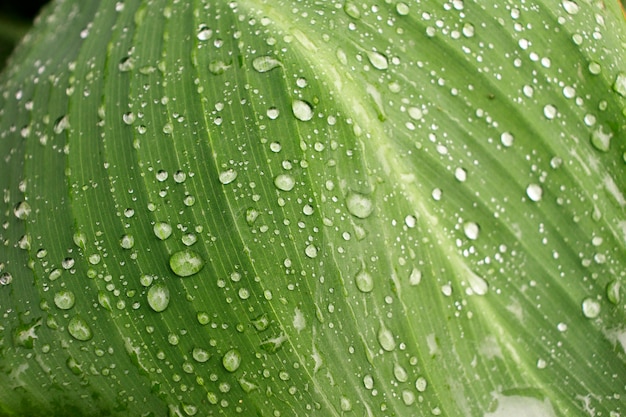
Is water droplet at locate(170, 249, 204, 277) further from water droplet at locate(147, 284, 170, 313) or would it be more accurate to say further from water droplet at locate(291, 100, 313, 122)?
water droplet at locate(291, 100, 313, 122)

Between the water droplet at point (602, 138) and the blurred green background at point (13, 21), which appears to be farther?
the blurred green background at point (13, 21)

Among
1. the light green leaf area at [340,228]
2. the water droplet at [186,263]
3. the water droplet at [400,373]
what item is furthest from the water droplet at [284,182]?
the water droplet at [400,373]

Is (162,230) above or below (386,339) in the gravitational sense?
above

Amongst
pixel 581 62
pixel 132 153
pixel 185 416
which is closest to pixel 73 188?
pixel 132 153

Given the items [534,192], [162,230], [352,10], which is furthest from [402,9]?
[162,230]

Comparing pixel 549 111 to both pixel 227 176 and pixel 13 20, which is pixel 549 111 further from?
pixel 13 20

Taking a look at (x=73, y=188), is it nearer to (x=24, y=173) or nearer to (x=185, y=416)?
(x=24, y=173)

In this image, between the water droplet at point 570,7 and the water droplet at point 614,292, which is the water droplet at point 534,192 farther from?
the water droplet at point 570,7
